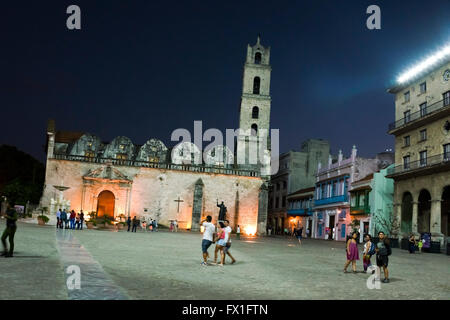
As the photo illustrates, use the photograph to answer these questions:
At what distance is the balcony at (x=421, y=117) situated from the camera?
31050mm

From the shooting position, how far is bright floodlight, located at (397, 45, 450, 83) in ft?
105

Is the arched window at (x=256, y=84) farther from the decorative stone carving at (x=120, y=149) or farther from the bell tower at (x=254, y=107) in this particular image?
Answer: the decorative stone carving at (x=120, y=149)

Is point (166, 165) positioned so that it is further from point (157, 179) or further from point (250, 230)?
point (250, 230)

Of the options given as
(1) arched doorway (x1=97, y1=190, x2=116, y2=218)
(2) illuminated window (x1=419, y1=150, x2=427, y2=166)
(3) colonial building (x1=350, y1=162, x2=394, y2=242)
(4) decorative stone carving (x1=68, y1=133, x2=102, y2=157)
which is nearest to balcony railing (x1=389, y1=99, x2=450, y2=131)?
(2) illuminated window (x1=419, y1=150, x2=427, y2=166)

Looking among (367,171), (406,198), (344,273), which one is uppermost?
(367,171)

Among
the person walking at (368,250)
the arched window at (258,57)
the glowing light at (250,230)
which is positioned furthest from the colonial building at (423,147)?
the person walking at (368,250)

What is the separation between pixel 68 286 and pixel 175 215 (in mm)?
40384

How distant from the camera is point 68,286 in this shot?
6969 millimetres

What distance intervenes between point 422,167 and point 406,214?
6.65m

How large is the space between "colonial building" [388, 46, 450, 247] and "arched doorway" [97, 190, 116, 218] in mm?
27697

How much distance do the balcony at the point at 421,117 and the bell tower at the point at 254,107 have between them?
16542 millimetres

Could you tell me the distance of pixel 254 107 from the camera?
51781 millimetres
